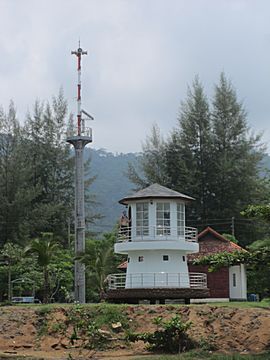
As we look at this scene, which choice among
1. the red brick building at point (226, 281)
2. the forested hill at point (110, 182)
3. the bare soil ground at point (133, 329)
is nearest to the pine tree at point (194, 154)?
the red brick building at point (226, 281)

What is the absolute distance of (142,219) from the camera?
31.7m

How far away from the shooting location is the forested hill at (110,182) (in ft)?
357

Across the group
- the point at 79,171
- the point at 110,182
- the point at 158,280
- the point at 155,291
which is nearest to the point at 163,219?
the point at 158,280

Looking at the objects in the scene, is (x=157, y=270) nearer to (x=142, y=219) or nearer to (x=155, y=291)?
(x=155, y=291)

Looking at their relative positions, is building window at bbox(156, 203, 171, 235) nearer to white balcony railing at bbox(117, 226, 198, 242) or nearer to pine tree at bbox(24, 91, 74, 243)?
white balcony railing at bbox(117, 226, 198, 242)

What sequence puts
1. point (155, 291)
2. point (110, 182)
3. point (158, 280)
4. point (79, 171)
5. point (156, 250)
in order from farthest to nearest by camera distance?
point (110, 182)
point (79, 171)
point (156, 250)
point (158, 280)
point (155, 291)

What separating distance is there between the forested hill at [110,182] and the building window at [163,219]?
58.3 metres

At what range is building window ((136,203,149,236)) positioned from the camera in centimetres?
3133

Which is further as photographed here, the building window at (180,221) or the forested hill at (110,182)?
the forested hill at (110,182)

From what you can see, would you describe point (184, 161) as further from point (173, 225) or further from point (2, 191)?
point (173, 225)

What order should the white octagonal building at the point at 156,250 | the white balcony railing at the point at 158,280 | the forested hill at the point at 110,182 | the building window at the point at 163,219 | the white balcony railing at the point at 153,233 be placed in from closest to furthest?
1. the white octagonal building at the point at 156,250
2. the white balcony railing at the point at 158,280
3. the white balcony railing at the point at 153,233
4. the building window at the point at 163,219
5. the forested hill at the point at 110,182

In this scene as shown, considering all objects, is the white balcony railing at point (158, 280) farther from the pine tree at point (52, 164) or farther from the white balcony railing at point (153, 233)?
the pine tree at point (52, 164)

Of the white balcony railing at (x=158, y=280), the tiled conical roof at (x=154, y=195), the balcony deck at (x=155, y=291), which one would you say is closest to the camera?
the balcony deck at (x=155, y=291)

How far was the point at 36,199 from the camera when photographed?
4816 centimetres
